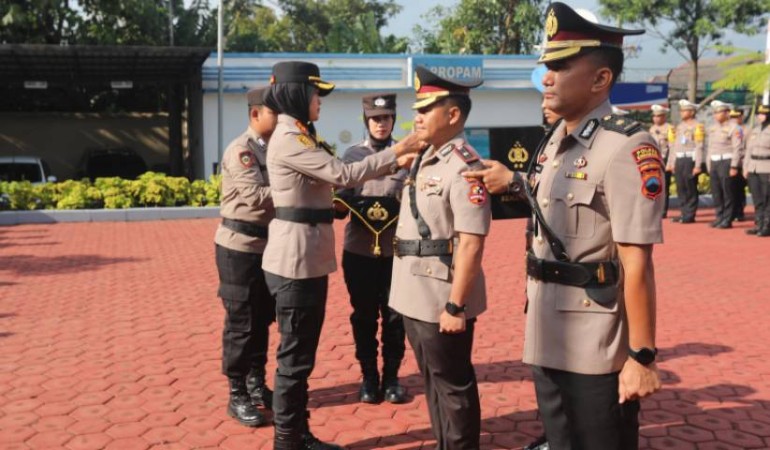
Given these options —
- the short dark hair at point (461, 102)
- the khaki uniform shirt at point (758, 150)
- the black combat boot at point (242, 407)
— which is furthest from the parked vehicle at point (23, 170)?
the short dark hair at point (461, 102)

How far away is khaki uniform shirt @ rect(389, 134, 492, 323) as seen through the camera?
3.38 m

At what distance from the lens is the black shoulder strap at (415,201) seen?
354 centimetres

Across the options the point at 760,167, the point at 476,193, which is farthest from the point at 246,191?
the point at 760,167

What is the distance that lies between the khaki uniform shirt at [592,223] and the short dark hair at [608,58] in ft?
0.44

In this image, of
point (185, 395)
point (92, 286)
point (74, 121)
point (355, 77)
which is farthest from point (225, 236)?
point (74, 121)

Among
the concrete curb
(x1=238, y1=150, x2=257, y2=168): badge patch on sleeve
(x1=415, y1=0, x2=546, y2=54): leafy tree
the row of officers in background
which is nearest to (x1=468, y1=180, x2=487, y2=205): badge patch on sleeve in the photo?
(x1=238, y1=150, x2=257, y2=168): badge patch on sleeve

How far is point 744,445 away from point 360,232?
2.41m

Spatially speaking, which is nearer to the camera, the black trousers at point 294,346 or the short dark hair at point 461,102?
the short dark hair at point 461,102

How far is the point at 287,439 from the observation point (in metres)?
3.89

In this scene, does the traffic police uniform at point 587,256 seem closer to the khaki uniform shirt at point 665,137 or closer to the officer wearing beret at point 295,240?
the officer wearing beret at point 295,240

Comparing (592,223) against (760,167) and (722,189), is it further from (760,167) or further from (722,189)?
(722,189)

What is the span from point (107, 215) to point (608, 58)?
13.6 m

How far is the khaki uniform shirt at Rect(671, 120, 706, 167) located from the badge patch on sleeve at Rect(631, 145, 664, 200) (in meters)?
11.9

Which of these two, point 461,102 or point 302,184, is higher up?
point 461,102
